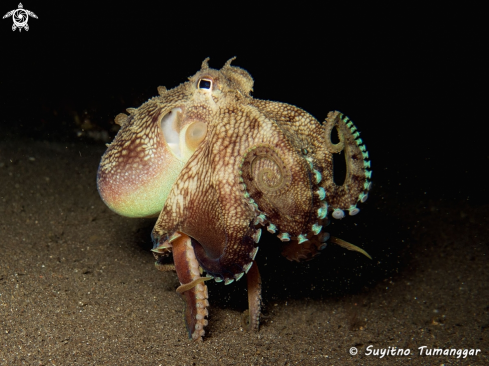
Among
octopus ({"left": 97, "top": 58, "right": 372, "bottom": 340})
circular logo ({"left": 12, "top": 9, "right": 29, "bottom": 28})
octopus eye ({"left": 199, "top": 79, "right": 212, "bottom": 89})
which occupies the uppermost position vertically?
circular logo ({"left": 12, "top": 9, "right": 29, "bottom": 28})

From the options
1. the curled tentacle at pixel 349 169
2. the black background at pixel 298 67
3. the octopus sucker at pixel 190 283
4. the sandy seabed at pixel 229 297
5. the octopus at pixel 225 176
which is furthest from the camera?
the black background at pixel 298 67

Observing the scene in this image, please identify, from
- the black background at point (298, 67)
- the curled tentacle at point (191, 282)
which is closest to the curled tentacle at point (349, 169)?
the curled tentacle at point (191, 282)

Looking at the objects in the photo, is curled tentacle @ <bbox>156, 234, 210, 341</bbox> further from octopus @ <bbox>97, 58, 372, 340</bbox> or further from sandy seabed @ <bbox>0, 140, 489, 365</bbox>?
sandy seabed @ <bbox>0, 140, 489, 365</bbox>

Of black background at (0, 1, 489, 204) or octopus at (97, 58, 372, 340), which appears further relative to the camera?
black background at (0, 1, 489, 204)

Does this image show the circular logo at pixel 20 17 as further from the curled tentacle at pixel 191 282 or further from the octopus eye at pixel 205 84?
the curled tentacle at pixel 191 282

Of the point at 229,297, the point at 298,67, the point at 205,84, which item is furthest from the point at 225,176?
the point at 298,67

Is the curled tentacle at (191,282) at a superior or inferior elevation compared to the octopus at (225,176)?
inferior

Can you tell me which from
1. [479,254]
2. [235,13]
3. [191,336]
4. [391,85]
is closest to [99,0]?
[235,13]

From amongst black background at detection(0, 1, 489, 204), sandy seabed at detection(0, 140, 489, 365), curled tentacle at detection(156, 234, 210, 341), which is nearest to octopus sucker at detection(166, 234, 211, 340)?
curled tentacle at detection(156, 234, 210, 341)
